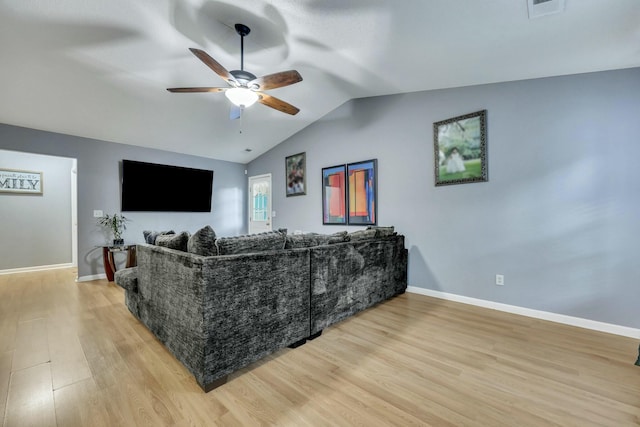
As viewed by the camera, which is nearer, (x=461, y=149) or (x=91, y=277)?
(x=461, y=149)

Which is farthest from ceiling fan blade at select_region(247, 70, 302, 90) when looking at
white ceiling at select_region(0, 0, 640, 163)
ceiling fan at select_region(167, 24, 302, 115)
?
white ceiling at select_region(0, 0, 640, 163)

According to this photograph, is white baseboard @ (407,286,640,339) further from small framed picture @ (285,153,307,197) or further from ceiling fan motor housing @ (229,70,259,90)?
ceiling fan motor housing @ (229,70,259,90)

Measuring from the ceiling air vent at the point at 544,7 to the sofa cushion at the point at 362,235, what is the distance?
7.46 feet

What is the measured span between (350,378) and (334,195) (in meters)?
3.19

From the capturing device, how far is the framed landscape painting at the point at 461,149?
3.02m

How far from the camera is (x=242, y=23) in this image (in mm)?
2402

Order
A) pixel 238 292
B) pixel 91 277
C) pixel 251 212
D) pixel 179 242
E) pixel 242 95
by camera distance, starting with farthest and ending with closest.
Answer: pixel 251 212, pixel 91 277, pixel 242 95, pixel 179 242, pixel 238 292

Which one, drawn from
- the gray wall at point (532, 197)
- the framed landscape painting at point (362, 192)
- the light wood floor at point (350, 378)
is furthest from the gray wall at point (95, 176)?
the gray wall at point (532, 197)

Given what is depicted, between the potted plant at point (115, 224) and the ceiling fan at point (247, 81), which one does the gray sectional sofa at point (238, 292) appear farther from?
the potted plant at point (115, 224)

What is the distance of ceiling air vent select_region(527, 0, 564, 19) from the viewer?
1690 millimetres

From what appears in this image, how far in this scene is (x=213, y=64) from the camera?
216 centimetres

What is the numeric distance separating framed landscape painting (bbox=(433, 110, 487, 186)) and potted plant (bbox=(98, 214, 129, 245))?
17.1ft

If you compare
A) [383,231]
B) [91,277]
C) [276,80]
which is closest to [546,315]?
[383,231]

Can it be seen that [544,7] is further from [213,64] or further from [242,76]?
[213,64]
